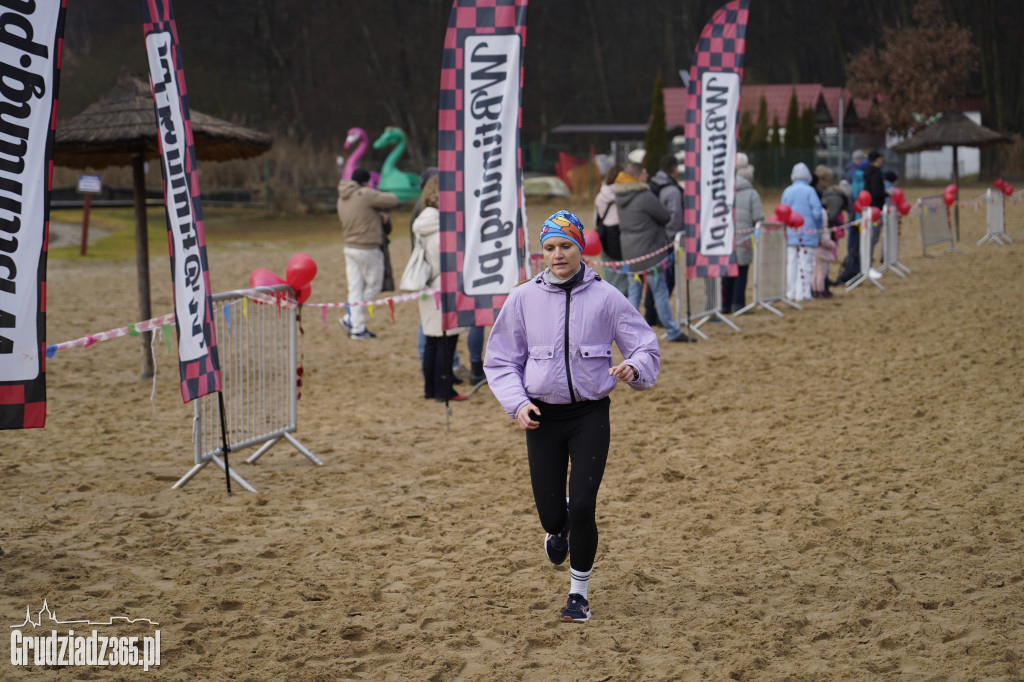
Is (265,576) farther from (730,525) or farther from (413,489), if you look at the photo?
(730,525)

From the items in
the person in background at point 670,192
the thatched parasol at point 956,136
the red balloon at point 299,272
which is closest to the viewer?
the red balloon at point 299,272

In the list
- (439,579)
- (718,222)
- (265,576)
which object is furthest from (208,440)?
(718,222)

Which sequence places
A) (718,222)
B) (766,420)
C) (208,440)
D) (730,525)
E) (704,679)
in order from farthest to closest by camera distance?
(718,222)
(766,420)
(208,440)
(730,525)
(704,679)

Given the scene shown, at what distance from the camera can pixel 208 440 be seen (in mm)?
7918

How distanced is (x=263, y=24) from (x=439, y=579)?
55.2 metres

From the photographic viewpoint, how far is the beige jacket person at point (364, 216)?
1228cm

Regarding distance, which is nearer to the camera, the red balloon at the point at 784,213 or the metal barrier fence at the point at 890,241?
the red balloon at the point at 784,213

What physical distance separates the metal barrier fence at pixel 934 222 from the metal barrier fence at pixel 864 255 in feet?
13.2

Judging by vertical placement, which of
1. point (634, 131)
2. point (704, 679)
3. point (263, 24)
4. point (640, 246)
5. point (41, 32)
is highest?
point (263, 24)

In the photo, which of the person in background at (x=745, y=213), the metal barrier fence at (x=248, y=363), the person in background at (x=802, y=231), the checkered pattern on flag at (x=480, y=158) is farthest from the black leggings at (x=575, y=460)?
the person in background at (x=802, y=231)

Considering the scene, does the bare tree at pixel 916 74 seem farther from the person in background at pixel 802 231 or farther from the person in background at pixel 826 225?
the person in background at pixel 802 231

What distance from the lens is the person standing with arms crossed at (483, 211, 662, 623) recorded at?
4625 mm

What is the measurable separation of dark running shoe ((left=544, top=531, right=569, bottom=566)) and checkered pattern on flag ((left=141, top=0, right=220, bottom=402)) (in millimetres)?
2542

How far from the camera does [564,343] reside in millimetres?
4637
